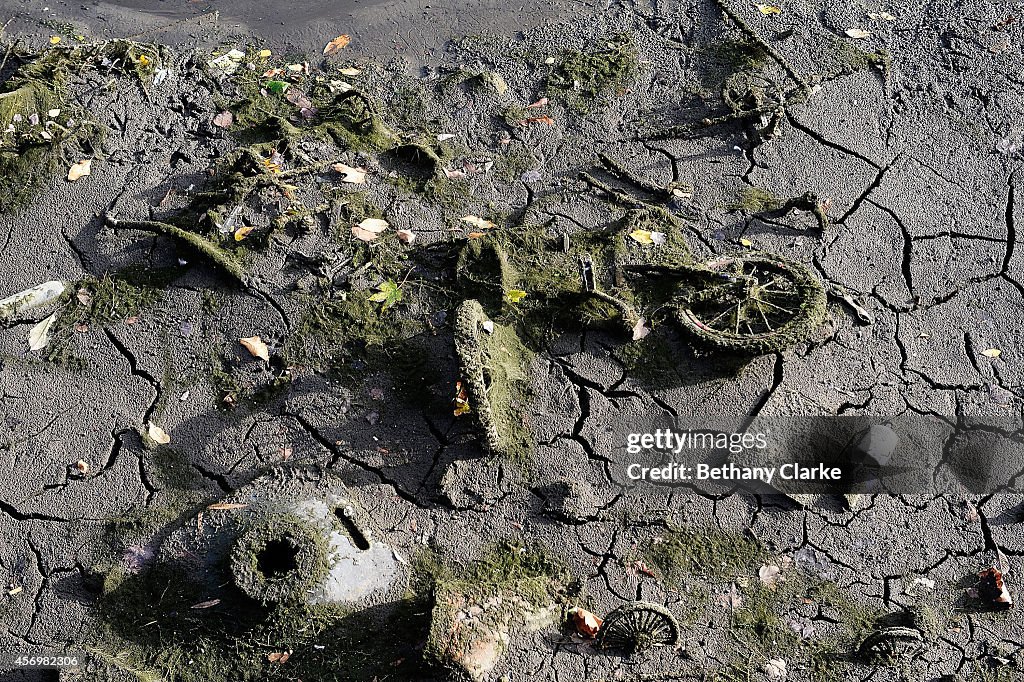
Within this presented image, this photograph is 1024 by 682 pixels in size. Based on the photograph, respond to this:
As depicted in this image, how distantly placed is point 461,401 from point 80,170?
2760 millimetres

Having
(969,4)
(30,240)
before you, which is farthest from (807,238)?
(30,240)

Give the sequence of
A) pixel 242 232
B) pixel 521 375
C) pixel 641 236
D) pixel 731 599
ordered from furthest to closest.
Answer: pixel 641 236
pixel 242 232
pixel 521 375
pixel 731 599

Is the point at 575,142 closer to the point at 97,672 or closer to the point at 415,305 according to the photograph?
the point at 415,305

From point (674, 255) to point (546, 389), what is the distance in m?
1.10

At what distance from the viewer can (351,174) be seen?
201 inches

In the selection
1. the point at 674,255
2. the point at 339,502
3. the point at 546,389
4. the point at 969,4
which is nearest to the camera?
the point at 339,502

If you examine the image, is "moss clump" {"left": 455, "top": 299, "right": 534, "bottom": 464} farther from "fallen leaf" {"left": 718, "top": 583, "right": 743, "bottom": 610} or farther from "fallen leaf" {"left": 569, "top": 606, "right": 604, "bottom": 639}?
"fallen leaf" {"left": 718, "top": 583, "right": 743, "bottom": 610}

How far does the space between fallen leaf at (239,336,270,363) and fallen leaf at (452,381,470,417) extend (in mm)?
999

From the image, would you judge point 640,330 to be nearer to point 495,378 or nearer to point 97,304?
point 495,378

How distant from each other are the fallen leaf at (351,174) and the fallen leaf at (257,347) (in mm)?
1130

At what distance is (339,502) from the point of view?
4031mm

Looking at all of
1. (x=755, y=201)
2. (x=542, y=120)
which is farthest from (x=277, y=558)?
(x=755, y=201)

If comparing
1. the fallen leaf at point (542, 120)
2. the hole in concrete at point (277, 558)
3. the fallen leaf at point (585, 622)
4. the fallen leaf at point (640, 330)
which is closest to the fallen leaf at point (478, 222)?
the fallen leaf at point (542, 120)

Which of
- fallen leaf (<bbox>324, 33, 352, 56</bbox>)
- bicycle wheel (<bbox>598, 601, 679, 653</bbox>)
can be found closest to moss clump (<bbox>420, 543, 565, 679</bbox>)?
bicycle wheel (<bbox>598, 601, 679, 653</bbox>)
